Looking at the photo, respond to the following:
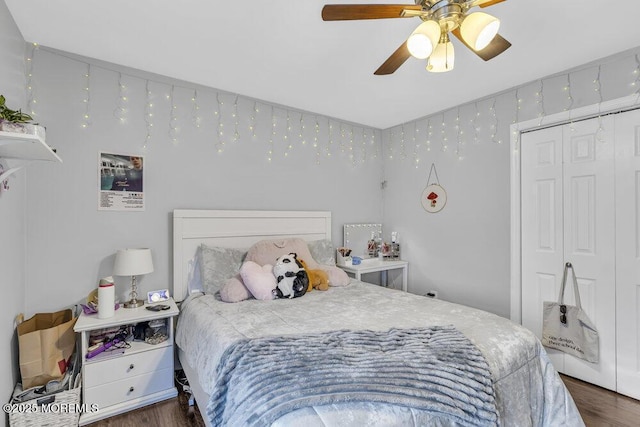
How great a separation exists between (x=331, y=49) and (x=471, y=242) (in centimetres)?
235

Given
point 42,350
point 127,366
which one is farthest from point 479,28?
point 42,350

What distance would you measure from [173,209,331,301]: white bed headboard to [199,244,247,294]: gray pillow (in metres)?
0.14

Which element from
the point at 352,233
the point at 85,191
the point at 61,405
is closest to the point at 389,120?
the point at 352,233

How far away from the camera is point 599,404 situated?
2230 millimetres

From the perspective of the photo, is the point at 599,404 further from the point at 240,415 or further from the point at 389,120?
the point at 389,120

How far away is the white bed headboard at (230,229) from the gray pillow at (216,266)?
5.4 inches

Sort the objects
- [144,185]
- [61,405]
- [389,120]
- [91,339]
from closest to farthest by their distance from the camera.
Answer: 1. [61,405]
2. [91,339]
3. [144,185]
4. [389,120]

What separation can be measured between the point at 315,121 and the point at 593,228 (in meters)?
2.74

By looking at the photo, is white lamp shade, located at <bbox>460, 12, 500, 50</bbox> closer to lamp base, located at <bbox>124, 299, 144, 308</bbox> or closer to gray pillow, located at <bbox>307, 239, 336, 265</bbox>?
gray pillow, located at <bbox>307, 239, 336, 265</bbox>

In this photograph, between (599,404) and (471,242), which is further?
(471,242)

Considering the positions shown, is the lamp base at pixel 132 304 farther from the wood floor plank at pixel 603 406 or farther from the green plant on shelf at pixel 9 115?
the wood floor plank at pixel 603 406

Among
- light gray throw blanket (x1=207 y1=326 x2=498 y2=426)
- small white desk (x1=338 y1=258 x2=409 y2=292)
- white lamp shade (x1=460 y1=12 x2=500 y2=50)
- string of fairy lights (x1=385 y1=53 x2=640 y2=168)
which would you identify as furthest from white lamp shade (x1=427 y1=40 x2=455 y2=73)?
small white desk (x1=338 y1=258 x2=409 y2=292)

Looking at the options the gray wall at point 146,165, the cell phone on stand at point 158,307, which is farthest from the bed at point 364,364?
the gray wall at point 146,165

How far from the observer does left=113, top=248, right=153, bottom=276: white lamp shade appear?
87.9 inches
